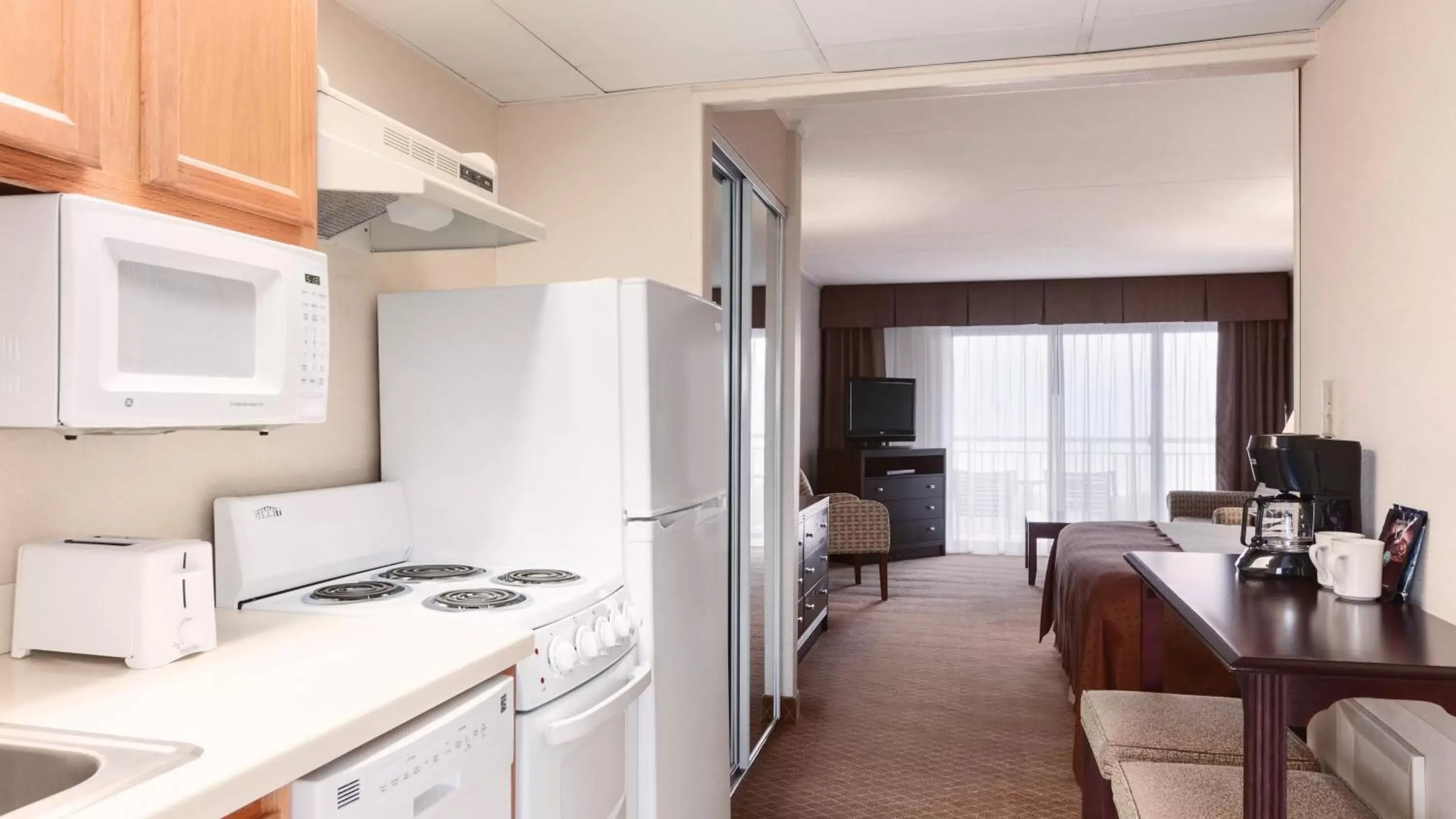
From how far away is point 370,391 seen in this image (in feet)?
7.81

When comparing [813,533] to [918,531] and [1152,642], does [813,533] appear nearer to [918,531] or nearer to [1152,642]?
[1152,642]

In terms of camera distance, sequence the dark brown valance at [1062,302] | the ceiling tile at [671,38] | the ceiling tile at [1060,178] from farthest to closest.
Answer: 1. the dark brown valance at [1062,302]
2. the ceiling tile at [1060,178]
3. the ceiling tile at [671,38]

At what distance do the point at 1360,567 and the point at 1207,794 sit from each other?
0.51m

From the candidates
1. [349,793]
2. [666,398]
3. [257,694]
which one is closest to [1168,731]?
[666,398]

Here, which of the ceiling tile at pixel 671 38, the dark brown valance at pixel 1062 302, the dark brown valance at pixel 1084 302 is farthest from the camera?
the dark brown valance at pixel 1084 302

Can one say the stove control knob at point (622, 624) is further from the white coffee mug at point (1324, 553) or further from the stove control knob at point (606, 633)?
the white coffee mug at point (1324, 553)

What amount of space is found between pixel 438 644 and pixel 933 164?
349 cm

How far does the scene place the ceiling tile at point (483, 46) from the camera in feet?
7.31

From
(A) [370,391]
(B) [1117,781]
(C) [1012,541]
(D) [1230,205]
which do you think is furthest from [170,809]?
(C) [1012,541]

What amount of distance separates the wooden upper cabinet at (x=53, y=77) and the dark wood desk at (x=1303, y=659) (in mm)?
1718

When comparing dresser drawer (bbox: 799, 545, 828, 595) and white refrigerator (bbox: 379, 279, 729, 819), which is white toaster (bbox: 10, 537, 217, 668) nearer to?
white refrigerator (bbox: 379, 279, 729, 819)

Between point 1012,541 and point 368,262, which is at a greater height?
point 368,262

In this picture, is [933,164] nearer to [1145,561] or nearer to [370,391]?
[1145,561]

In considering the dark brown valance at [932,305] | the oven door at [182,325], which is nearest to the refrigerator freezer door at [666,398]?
the oven door at [182,325]
